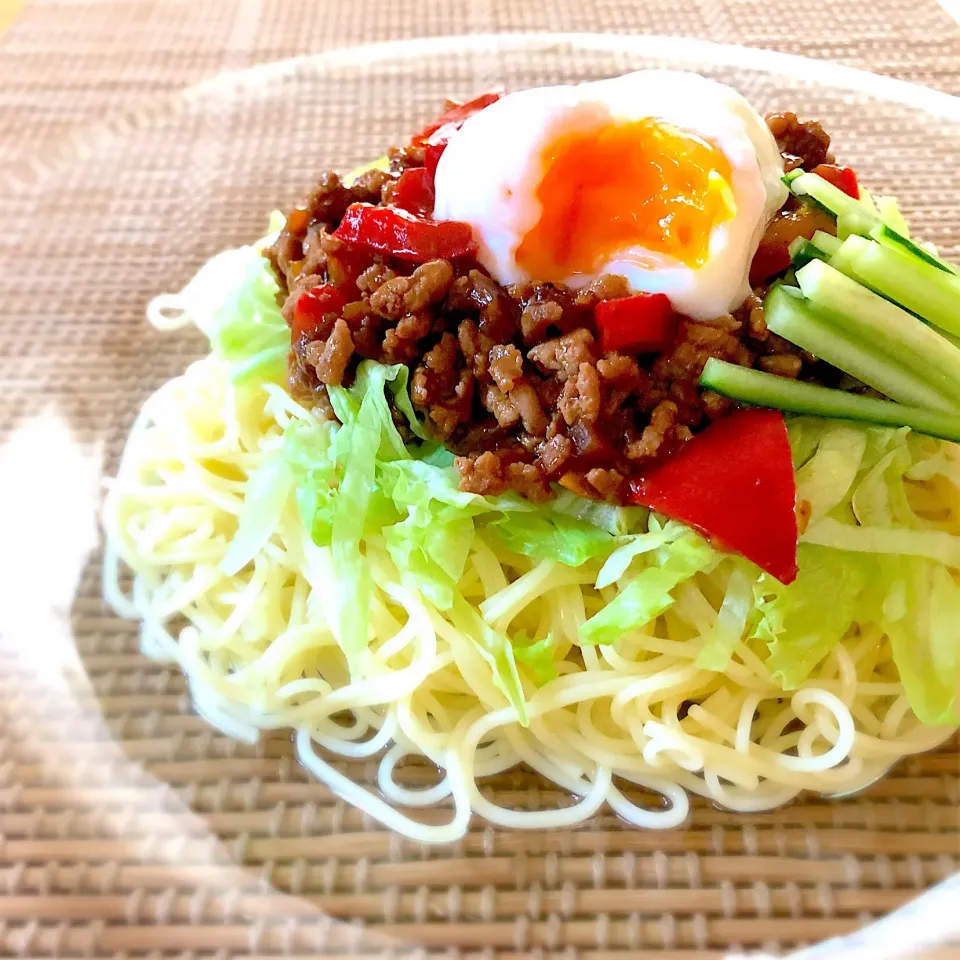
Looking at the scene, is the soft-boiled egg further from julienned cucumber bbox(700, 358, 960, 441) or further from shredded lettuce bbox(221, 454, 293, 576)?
shredded lettuce bbox(221, 454, 293, 576)

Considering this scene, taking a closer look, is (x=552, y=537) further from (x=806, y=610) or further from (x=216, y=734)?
(x=216, y=734)

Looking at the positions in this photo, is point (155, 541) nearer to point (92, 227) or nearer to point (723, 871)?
point (92, 227)

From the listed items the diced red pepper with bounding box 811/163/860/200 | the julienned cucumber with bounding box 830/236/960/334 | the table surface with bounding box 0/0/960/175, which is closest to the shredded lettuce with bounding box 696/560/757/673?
the julienned cucumber with bounding box 830/236/960/334

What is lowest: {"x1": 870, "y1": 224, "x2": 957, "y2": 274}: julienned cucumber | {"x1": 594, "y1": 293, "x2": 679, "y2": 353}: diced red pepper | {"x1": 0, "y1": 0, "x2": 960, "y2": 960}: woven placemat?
{"x1": 0, "y1": 0, "x2": 960, "y2": 960}: woven placemat

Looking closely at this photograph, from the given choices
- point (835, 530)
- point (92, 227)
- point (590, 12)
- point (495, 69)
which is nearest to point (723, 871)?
point (835, 530)

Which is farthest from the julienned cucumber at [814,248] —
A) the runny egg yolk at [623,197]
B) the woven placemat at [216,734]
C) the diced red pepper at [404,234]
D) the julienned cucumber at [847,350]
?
the woven placemat at [216,734]
